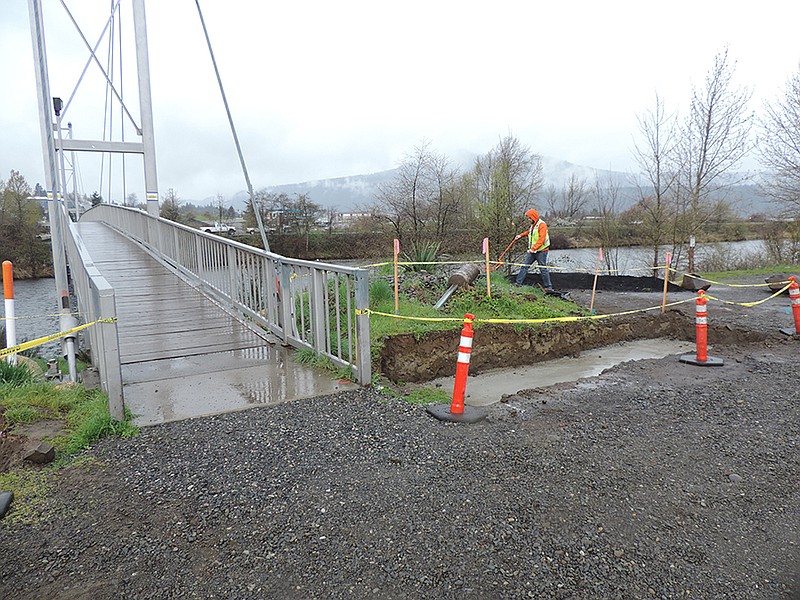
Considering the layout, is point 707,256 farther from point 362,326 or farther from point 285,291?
point 362,326

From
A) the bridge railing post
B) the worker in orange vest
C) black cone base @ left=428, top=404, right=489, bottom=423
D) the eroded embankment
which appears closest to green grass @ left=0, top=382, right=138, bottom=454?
the bridge railing post

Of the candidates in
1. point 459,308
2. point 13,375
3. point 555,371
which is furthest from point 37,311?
point 555,371

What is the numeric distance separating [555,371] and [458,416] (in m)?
4.56

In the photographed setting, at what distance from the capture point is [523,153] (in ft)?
74.0

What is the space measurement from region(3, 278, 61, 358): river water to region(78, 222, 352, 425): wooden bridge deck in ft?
32.5

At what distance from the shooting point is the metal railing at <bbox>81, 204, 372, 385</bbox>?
18.8 ft

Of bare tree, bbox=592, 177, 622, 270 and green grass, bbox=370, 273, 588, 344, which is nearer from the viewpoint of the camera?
green grass, bbox=370, 273, 588, 344

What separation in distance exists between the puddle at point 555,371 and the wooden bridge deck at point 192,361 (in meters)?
2.64

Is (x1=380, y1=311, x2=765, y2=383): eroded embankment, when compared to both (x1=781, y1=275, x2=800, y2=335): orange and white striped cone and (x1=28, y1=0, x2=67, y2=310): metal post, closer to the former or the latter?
(x1=781, y1=275, x2=800, y2=335): orange and white striped cone

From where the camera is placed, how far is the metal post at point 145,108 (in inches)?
539

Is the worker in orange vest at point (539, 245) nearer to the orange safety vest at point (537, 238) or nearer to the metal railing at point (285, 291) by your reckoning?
the orange safety vest at point (537, 238)

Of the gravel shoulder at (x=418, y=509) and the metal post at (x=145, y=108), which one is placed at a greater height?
the metal post at (x=145, y=108)

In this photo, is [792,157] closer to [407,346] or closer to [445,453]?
[407,346]

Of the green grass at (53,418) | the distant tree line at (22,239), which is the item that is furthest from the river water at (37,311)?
the green grass at (53,418)
